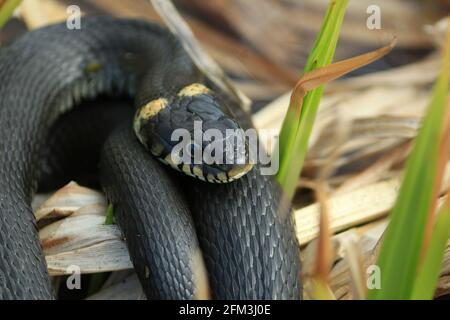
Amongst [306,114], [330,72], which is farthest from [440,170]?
[306,114]

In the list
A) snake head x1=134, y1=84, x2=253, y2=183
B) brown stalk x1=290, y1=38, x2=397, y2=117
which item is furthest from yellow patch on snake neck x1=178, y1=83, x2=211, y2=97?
brown stalk x1=290, y1=38, x2=397, y2=117

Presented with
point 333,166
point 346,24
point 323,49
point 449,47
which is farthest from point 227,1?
point 449,47

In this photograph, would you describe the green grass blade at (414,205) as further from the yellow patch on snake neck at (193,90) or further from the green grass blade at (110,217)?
the yellow patch on snake neck at (193,90)

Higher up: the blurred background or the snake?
the blurred background

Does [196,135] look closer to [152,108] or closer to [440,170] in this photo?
[152,108]

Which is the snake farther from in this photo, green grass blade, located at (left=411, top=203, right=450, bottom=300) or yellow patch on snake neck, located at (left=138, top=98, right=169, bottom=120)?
green grass blade, located at (left=411, top=203, right=450, bottom=300)

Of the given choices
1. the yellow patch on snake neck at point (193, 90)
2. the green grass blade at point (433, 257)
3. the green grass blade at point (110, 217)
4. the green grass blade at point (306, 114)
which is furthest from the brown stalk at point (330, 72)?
the green grass blade at point (110, 217)

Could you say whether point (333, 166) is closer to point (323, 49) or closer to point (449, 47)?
point (323, 49)
